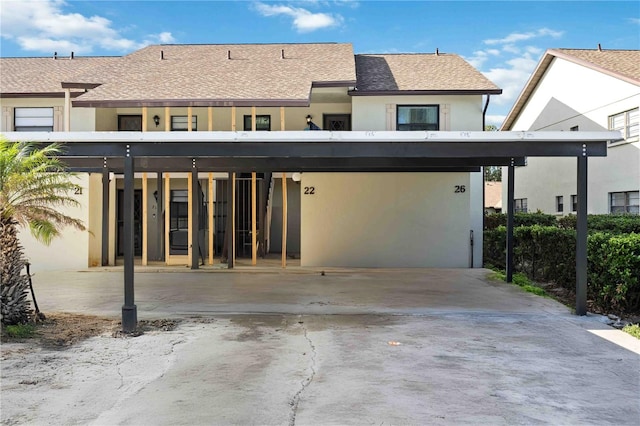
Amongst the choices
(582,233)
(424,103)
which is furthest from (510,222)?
(424,103)

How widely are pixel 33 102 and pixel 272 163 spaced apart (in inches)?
307

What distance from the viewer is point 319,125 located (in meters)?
15.4

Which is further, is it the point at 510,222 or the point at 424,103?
the point at 424,103

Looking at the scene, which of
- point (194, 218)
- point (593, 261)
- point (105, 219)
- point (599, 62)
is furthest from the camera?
point (599, 62)

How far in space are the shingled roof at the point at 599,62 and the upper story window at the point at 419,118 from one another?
5768 millimetres

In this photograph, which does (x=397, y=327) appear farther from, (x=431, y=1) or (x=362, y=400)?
(x=431, y=1)

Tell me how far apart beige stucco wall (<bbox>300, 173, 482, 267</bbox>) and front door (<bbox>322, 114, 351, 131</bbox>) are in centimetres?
158

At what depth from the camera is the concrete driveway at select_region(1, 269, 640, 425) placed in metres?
4.23

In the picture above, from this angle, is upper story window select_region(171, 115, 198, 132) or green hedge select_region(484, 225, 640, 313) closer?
green hedge select_region(484, 225, 640, 313)

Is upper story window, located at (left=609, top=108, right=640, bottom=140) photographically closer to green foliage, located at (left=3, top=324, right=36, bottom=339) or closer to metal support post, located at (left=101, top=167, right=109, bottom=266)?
metal support post, located at (left=101, top=167, right=109, bottom=266)

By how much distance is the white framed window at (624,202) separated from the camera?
1516cm

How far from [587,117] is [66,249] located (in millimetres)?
16792

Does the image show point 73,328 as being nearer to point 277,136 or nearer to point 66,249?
point 277,136

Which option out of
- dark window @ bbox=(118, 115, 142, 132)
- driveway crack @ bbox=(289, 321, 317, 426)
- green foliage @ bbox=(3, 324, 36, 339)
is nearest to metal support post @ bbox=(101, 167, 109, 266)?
dark window @ bbox=(118, 115, 142, 132)
